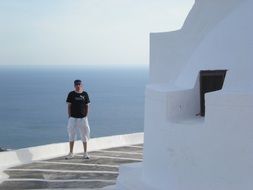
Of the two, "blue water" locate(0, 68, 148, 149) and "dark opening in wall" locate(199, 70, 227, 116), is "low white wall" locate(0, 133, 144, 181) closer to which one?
"dark opening in wall" locate(199, 70, 227, 116)

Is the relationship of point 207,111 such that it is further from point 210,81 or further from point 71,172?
point 71,172

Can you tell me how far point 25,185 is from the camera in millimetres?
9758

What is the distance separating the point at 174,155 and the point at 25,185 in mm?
3963

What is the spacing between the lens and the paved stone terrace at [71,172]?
9758mm

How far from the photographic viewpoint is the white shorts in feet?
39.1

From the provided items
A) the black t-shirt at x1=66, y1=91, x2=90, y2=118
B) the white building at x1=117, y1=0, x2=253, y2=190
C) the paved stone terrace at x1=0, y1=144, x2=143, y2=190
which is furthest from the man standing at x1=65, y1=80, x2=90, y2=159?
the white building at x1=117, y1=0, x2=253, y2=190

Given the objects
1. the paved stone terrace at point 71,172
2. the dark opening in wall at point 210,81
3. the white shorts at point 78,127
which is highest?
the dark opening in wall at point 210,81

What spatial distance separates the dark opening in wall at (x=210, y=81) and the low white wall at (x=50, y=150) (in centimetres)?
508

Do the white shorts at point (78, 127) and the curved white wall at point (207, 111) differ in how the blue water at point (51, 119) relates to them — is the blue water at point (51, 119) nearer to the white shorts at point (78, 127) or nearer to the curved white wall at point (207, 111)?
the white shorts at point (78, 127)

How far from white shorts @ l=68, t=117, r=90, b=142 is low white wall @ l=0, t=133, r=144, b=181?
41.0 inches

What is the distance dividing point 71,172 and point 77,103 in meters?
1.82

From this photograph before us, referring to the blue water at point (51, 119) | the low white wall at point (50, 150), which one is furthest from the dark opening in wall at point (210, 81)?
the blue water at point (51, 119)

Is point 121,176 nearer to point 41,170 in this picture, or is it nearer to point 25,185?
point 25,185

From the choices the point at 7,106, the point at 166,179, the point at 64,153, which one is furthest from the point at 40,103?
the point at 166,179
